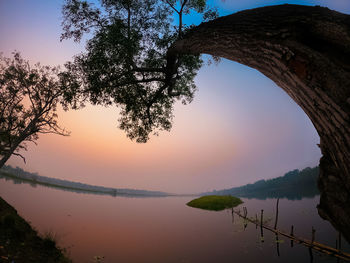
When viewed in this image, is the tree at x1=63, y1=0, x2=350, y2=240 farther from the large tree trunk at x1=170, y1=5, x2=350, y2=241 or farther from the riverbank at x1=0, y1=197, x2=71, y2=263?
the riverbank at x1=0, y1=197, x2=71, y2=263

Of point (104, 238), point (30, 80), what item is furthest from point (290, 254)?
point (30, 80)

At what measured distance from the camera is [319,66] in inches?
74.6

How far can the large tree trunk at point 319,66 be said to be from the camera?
174cm

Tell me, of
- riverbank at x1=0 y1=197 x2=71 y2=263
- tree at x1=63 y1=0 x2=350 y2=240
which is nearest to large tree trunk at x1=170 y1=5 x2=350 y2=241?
tree at x1=63 y1=0 x2=350 y2=240

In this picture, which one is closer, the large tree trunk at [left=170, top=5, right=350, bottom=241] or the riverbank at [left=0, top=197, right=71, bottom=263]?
the large tree trunk at [left=170, top=5, right=350, bottom=241]

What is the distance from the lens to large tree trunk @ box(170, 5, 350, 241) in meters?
1.74

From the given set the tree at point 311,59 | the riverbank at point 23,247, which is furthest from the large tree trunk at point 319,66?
the riverbank at point 23,247

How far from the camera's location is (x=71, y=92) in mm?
8883

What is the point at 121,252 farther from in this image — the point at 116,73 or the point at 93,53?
the point at 93,53

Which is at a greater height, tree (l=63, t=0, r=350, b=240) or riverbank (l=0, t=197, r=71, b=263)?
tree (l=63, t=0, r=350, b=240)

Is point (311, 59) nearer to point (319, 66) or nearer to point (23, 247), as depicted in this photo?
point (319, 66)

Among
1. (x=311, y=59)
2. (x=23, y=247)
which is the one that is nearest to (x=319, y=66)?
(x=311, y=59)

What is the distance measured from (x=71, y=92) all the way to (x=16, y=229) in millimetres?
7448

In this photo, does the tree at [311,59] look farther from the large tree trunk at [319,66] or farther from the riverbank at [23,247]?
the riverbank at [23,247]
